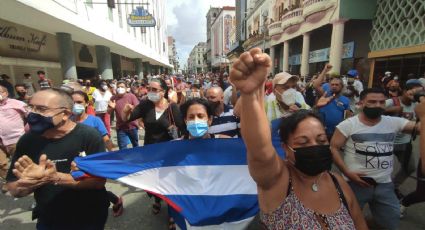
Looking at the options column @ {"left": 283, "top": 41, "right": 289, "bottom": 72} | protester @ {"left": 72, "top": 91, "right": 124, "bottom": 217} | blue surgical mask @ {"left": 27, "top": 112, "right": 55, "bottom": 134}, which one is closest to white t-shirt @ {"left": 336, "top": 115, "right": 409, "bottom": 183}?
blue surgical mask @ {"left": 27, "top": 112, "right": 55, "bottom": 134}

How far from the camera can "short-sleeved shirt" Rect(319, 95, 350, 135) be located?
4289 mm

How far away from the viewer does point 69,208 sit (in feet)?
6.42

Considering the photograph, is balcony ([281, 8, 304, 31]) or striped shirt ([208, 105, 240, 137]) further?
balcony ([281, 8, 304, 31])

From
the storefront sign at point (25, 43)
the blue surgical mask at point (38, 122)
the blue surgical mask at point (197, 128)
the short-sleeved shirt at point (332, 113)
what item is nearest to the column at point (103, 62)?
the storefront sign at point (25, 43)

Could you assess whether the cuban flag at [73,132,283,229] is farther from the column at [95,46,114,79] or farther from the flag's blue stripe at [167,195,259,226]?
the column at [95,46,114,79]

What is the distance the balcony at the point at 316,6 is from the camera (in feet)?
46.5

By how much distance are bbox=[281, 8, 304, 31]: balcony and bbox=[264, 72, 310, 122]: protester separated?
650 inches

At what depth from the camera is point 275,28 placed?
24594 millimetres

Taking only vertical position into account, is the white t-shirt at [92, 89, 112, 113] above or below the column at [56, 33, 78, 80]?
below

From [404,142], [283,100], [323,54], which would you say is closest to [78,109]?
[283,100]

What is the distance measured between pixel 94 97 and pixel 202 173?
16.3 ft

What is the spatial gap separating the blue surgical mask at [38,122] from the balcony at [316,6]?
15109 millimetres

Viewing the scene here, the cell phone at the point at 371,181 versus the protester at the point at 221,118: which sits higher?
the protester at the point at 221,118

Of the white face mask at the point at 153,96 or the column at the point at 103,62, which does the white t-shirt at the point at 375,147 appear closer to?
the white face mask at the point at 153,96
